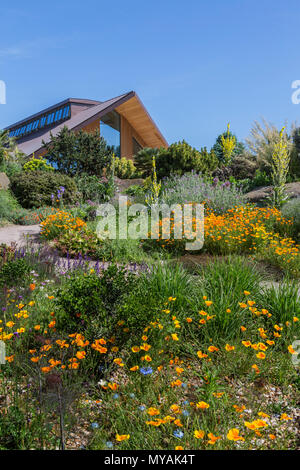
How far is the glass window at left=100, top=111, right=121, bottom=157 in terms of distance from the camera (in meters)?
23.0

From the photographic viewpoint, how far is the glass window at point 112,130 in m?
23.0

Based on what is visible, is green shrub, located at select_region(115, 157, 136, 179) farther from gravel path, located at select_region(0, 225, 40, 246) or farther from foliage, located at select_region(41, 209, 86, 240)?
foliage, located at select_region(41, 209, 86, 240)

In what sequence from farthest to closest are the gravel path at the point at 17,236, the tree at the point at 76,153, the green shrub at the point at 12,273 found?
the tree at the point at 76,153, the gravel path at the point at 17,236, the green shrub at the point at 12,273

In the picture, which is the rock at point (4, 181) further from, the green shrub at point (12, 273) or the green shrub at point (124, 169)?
the green shrub at point (12, 273)

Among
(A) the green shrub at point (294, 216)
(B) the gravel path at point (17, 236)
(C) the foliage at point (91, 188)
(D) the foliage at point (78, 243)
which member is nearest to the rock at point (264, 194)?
(A) the green shrub at point (294, 216)

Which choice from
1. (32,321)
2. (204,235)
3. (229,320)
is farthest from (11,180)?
(229,320)

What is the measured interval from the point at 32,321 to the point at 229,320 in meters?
1.84

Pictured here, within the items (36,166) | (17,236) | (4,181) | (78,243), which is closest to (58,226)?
(78,243)

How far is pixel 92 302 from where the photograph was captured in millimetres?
2697

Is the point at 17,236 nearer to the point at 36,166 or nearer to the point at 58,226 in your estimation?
the point at 58,226

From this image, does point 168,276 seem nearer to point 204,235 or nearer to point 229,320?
point 229,320

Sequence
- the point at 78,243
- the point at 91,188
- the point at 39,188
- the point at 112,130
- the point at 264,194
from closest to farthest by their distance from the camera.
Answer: the point at 78,243, the point at 264,194, the point at 39,188, the point at 91,188, the point at 112,130

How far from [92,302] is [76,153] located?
15.9m

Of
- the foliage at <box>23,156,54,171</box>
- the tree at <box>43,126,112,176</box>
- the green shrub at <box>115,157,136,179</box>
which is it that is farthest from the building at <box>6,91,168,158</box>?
the green shrub at <box>115,157,136,179</box>
